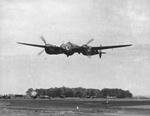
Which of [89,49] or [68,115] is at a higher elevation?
[89,49]

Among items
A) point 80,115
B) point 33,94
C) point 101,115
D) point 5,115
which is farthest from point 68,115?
point 33,94

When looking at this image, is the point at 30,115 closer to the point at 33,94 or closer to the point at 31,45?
the point at 31,45

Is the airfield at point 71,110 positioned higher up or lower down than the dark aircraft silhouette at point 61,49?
lower down

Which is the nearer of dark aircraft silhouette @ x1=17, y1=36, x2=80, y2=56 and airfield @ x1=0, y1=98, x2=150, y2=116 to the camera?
dark aircraft silhouette @ x1=17, y1=36, x2=80, y2=56

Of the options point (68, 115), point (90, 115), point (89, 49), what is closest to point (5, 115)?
point (68, 115)

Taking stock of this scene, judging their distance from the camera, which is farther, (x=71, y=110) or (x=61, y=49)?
(x=71, y=110)

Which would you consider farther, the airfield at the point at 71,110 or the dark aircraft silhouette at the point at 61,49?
the airfield at the point at 71,110

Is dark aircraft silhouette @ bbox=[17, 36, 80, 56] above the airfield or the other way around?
above

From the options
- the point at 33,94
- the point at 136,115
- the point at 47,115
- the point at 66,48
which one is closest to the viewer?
the point at 66,48

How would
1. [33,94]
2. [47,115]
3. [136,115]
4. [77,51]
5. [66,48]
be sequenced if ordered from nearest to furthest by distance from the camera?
[66,48] → [77,51] → [47,115] → [136,115] → [33,94]

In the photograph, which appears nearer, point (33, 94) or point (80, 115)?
point (80, 115)

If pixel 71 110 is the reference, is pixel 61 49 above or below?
above

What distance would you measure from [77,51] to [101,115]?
11.8 meters

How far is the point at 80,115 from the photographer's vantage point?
43.4m
